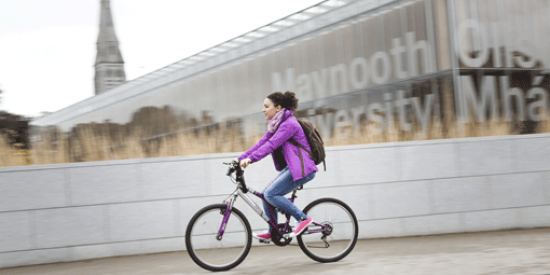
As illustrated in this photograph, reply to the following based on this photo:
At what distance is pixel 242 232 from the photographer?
5680 millimetres

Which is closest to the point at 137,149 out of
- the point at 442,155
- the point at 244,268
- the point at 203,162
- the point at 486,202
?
the point at 203,162

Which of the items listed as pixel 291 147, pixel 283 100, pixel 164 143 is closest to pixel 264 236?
pixel 291 147

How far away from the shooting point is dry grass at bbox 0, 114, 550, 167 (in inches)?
326

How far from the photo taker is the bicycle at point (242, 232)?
556 centimetres

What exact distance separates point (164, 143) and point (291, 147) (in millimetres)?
3676

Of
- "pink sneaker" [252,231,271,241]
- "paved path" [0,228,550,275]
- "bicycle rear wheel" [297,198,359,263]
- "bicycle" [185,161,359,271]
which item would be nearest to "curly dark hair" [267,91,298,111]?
"bicycle" [185,161,359,271]

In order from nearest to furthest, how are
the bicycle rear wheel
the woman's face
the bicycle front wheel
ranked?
the bicycle front wheel < the woman's face < the bicycle rear wheel

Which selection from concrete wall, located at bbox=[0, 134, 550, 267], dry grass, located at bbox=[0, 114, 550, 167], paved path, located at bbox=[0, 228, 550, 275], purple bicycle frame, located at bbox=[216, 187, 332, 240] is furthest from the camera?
dry grass, located at bbox=[0, 114, 550, 167]

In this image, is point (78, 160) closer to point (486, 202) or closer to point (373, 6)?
point (486, 202)

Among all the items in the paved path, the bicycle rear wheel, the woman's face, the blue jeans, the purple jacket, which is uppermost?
the woman's face

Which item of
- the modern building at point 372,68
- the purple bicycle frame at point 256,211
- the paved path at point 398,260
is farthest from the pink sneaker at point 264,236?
the modern building at point 372,68

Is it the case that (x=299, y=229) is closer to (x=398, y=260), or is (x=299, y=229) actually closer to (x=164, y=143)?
(x=398, y=260)

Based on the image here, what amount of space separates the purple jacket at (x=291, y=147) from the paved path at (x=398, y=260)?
1.07m

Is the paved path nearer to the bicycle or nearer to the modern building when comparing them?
the bicycle
